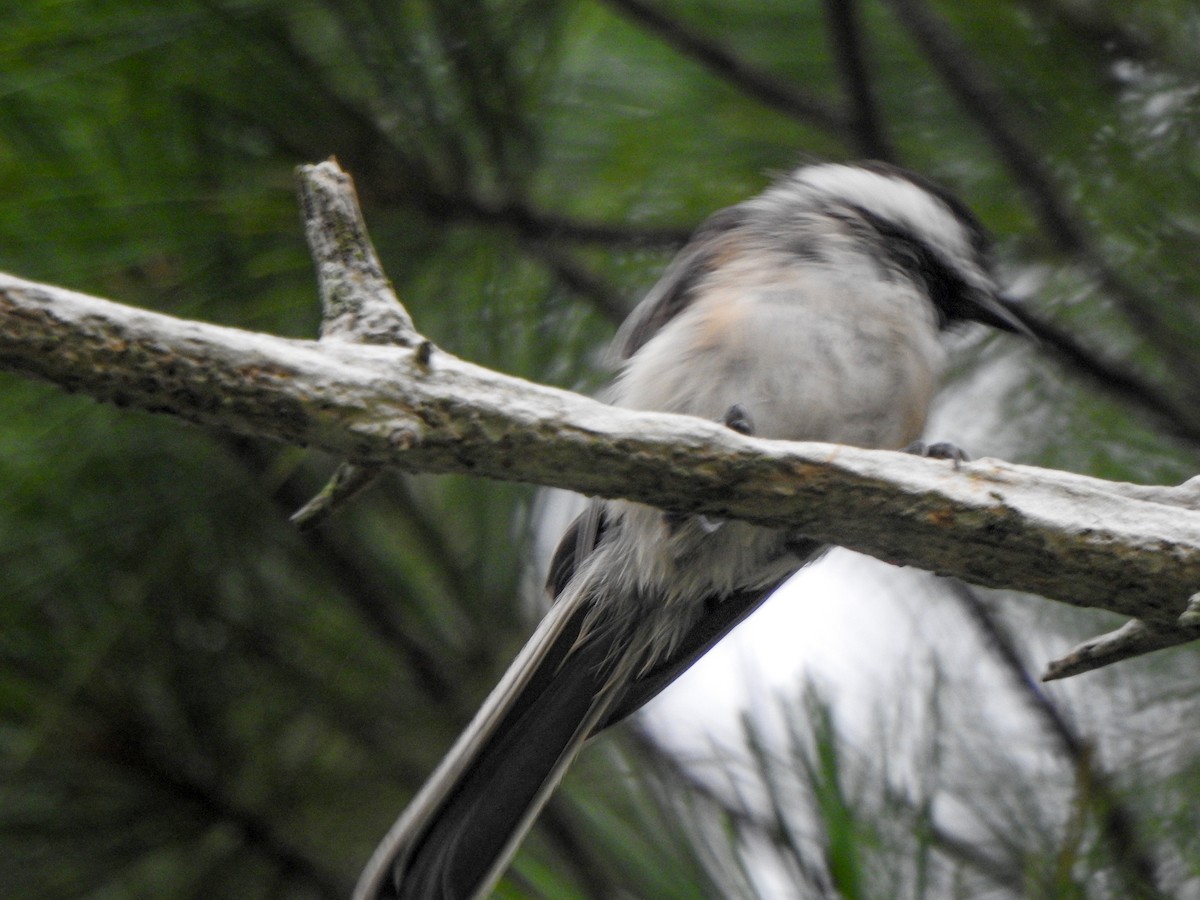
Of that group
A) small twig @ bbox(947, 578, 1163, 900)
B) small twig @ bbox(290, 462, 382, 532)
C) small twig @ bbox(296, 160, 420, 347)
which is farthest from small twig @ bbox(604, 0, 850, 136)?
small twig @ bbox(290, 462, 382, 532)

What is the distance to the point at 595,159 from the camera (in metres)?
1.73

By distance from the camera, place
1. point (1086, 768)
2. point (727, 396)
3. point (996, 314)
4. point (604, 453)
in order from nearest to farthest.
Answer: point (604, 453), point (1086, 768), point (727, 396), point (996, 314)

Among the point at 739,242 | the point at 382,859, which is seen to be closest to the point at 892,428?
the point at 739,242

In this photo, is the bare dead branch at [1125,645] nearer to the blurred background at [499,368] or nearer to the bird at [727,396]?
the blurred background at [499,368]

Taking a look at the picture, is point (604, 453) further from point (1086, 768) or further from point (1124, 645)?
point (1086, 768)

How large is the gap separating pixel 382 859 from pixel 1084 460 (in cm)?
105

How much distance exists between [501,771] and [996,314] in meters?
0.78

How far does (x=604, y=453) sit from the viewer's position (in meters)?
0.92

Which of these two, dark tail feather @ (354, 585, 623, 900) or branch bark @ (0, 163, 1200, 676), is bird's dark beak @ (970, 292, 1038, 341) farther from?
dark tail feather @ (354, 585, 623, 900)

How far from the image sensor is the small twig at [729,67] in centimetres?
162

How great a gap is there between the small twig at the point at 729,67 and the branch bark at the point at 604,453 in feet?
2.48

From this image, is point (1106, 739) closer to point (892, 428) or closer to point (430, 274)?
point (892, 428)

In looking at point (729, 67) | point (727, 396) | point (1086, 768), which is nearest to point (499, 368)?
point (727, 396)

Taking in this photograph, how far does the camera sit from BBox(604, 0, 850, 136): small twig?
5.32 feet
